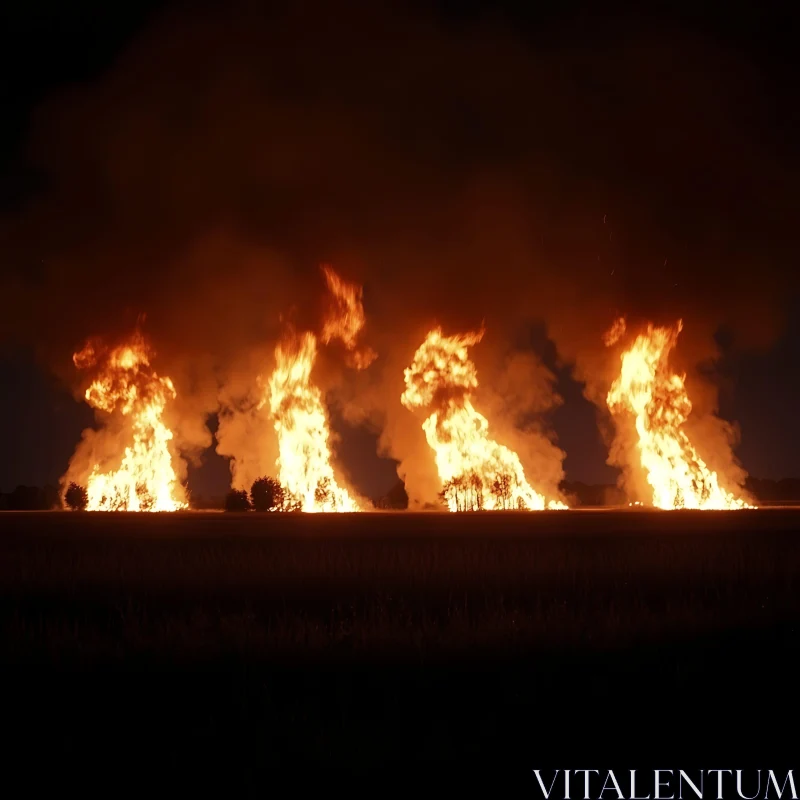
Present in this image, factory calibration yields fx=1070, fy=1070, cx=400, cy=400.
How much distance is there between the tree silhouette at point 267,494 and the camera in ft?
209

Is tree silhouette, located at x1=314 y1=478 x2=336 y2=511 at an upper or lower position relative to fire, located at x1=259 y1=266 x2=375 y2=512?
lower

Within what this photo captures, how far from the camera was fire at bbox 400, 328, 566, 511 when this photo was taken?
6297 centimetres

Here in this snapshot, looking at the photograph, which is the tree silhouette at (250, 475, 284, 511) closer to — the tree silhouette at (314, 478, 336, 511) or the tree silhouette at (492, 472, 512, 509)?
the tree silhouette at (314, 478, 336, 511)

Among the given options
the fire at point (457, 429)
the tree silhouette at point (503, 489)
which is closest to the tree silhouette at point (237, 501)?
the fire at point (457, 429)

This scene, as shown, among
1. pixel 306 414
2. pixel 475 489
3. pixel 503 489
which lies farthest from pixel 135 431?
pixel 503 489

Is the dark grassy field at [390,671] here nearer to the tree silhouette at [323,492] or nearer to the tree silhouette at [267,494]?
the tree silhouette at [323,492]

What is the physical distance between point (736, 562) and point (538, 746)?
50.5 feet

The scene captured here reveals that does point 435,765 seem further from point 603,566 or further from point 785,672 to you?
point 603,566

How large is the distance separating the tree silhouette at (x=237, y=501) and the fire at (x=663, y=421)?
23.3 m

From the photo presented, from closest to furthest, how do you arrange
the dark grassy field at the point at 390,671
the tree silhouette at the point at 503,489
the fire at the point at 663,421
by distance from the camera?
the dark grassy field at the point at 390,671
the fire at the point at 663,421
the tree silhouette at the point at 503,489

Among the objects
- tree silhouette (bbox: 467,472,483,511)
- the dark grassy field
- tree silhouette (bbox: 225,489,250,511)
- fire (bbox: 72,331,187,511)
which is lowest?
the dark grassy field

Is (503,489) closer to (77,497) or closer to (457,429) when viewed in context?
(457,429)

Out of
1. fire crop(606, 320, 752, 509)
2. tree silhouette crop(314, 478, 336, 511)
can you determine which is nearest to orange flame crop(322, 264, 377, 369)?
tree silhouette crop(314, 478, 336, 511)

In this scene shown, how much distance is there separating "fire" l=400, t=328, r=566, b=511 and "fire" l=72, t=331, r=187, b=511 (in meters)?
15.7
